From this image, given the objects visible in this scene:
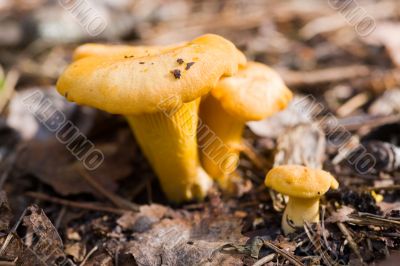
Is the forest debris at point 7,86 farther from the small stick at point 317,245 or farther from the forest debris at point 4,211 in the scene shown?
the small stick at point 317,245

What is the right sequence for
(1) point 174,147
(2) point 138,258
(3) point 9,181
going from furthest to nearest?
1. (3) point 9,181
2. (1) point 174,147
3. (2) point 138,258

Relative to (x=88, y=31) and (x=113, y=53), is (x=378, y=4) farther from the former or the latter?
(x=113, y=53)

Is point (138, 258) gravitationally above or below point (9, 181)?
below

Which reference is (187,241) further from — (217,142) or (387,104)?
(387,104)

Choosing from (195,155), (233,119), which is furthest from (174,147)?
(233,119)

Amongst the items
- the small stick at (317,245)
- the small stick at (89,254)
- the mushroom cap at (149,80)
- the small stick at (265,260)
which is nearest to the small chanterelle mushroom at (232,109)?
the mushroom cap at (149,80)

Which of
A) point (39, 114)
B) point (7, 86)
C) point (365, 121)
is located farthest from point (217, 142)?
point (7, 86)
